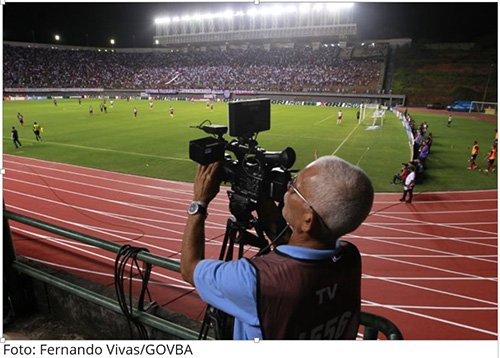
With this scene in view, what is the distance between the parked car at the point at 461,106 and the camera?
38094 mm

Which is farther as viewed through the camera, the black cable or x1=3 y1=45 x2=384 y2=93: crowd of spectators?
x1=3 y1=45 x2=384 y2=93: crowd of spectators

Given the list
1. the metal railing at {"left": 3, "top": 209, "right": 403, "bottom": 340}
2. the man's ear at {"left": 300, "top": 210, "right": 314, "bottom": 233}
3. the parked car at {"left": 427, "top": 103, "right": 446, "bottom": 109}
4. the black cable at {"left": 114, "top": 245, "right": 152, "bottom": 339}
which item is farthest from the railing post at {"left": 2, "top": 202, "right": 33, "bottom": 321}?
the parked car at {"left": 427, "top": 103, "right": 446, "bottom": 109}

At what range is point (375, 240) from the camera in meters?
7.78

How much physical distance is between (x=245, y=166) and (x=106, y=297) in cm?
163

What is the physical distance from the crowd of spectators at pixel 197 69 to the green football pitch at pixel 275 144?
23715 millimetres

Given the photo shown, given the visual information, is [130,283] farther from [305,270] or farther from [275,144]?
[275,144]

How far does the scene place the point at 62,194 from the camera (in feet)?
34.8

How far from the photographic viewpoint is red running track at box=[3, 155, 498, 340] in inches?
216

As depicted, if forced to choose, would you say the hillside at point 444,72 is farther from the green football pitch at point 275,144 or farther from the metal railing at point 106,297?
the metal railing at point 106,297

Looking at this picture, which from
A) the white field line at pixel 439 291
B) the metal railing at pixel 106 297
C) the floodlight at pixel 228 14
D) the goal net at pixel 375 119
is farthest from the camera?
the floodlight at pixel 228 14

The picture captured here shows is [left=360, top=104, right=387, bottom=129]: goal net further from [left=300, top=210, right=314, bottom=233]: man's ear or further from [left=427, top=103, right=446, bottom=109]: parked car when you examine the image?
[left=300, top=210, right=314, bottom=233]: man's ear

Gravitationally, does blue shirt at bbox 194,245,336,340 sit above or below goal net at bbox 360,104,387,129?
above

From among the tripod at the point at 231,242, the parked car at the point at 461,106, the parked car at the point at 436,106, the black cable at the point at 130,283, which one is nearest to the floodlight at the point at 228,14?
the parked car at the point at 436,106
